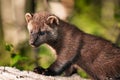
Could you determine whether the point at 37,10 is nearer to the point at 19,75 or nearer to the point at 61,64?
the point at 61,64

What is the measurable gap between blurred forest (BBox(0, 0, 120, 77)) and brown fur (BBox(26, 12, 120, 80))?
882mm

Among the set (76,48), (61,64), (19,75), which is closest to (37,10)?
(76,48)

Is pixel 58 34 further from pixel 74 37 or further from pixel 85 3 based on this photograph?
pixel 85 3

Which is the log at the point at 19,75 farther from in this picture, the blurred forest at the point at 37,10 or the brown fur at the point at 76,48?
the blurred forest at the point at 37,10

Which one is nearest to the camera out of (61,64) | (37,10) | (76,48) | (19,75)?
(19,75)

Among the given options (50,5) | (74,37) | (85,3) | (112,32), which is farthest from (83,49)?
(85,3)

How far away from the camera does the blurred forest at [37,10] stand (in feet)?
52.6

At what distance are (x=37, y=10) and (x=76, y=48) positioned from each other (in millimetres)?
8802

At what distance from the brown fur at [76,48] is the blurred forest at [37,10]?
2.89 ft

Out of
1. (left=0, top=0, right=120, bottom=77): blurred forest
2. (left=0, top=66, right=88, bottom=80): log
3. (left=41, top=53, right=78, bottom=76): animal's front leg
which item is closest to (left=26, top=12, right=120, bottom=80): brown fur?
(left=41, top=53, right=78, bottom=76): animal's front leg

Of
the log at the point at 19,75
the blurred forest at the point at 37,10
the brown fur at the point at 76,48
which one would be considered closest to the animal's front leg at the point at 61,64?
the brown fur at the point at 76,48

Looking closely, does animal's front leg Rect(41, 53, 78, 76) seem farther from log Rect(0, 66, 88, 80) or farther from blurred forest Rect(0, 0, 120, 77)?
blurred forest Rect(0, 0, 120, 77)

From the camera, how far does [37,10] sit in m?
22.2

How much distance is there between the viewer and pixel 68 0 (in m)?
18.1
